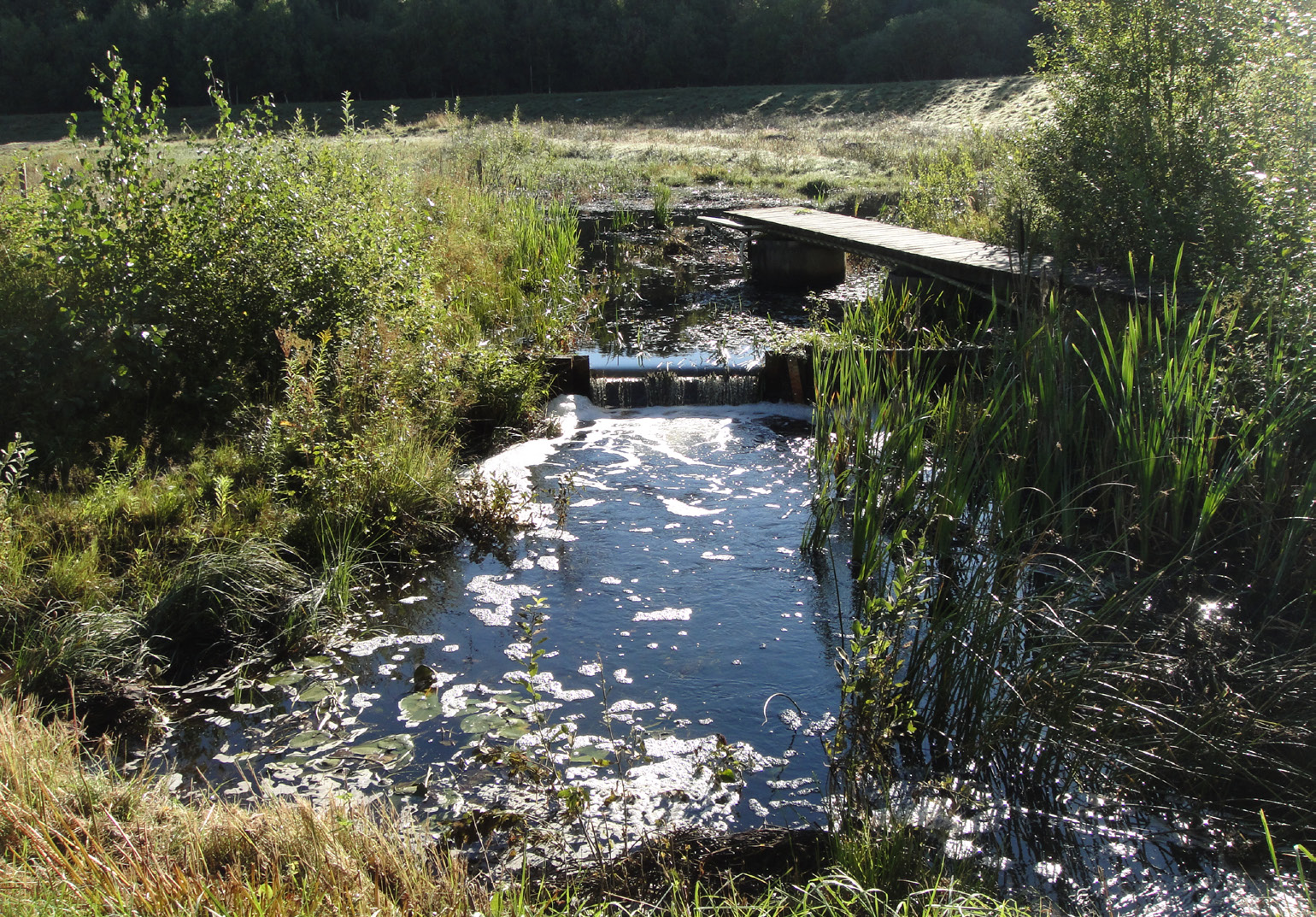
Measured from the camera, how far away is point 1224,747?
10.3 ft

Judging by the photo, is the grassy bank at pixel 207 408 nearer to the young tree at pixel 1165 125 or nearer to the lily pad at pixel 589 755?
the lily pad at pixel 589 755

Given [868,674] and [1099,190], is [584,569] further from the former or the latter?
A: [1099,190]

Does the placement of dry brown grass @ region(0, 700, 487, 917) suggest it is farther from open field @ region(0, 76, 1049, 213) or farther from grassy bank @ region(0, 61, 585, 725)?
open field @ region(0, 76, 1049, 213)

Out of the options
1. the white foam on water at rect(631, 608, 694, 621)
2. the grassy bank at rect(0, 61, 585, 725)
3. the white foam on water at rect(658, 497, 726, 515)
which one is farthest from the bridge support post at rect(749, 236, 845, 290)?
the white foam on water at rect(631, 608, 694, 621)

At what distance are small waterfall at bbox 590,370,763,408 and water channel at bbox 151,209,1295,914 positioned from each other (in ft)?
5.66

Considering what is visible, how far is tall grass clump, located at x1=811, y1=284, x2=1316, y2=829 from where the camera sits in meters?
3.21

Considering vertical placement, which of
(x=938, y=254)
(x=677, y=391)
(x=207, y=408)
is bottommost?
→ (x=677, y=391)

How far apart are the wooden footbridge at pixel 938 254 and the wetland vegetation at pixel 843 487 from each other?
16.9 inches

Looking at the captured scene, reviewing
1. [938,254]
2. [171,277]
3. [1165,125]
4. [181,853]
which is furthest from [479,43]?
[181,853]

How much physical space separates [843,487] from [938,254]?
482 cm

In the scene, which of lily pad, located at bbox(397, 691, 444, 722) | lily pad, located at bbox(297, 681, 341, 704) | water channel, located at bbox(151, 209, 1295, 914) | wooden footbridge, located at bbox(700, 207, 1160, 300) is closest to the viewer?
water channel, located at bbox(151, 209, 1295, 914)

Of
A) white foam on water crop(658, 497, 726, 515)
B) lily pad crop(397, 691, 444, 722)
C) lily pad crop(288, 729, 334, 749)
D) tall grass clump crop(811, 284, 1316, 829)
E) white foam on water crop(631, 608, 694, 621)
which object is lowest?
lily pad crop(288, 729, 334, 749)

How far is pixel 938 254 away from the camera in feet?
30.3

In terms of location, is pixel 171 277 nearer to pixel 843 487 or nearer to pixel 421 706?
pixel 421 706
